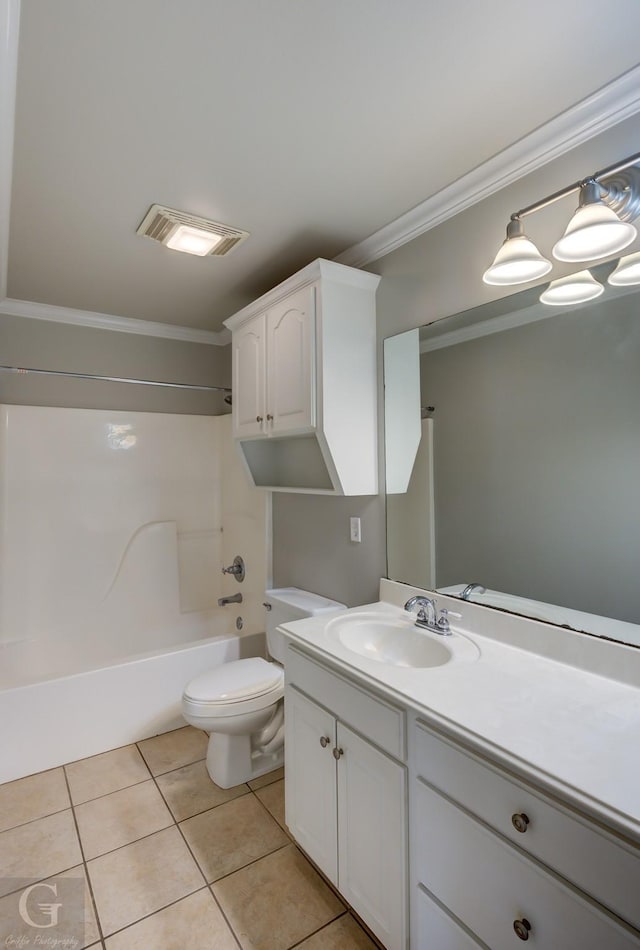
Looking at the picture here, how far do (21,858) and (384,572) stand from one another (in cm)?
169

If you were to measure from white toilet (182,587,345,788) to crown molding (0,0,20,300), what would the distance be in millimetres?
2005

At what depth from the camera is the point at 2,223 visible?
1.85m

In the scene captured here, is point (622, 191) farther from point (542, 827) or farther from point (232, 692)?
point (232, 692)

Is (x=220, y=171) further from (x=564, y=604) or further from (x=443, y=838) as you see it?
(x=443, y=838)

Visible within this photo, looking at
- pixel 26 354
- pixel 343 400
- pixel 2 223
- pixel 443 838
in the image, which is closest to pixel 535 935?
pixel 443 838

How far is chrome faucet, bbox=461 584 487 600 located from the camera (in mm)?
1645

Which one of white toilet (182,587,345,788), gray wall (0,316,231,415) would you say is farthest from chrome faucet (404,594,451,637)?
gray wall (0,316,231,415)

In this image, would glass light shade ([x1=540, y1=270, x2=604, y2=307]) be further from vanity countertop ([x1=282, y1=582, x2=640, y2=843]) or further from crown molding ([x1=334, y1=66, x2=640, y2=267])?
vanity countertop ([x1=282, y1=582, x2=640, y2=843])

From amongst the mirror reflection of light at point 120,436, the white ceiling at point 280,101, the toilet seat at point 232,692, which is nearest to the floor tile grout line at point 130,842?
the toilet seat at point 232,692

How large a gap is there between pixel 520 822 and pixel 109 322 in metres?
3.23

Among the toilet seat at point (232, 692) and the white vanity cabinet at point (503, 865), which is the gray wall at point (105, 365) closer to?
the toilet seat at point (232, 692)

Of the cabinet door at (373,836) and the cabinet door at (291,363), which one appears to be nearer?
the cabinet door at (373,836)

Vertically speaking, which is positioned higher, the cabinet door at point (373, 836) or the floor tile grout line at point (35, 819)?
the cabinet door at point (373, 836)

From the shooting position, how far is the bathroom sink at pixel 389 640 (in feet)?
5.08
